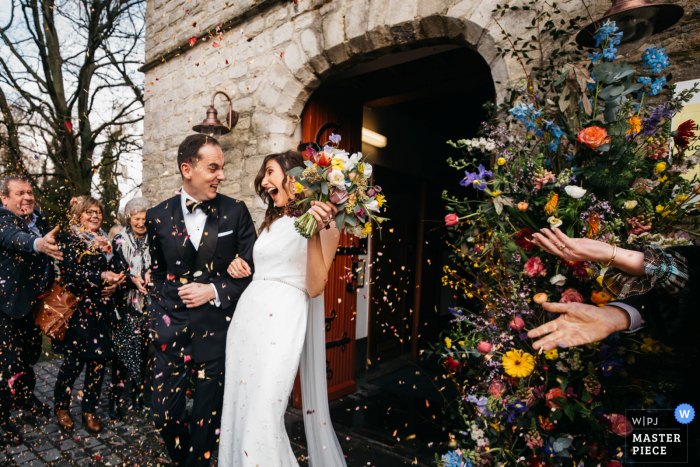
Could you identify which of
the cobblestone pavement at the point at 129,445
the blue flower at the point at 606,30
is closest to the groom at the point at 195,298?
the cobblestone pavement at the point at 129,445

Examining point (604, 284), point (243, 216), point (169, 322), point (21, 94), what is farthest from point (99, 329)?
point (21, 94)

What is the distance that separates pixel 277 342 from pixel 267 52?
3.03 m

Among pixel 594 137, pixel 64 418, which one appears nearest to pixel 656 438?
pixel 594 137

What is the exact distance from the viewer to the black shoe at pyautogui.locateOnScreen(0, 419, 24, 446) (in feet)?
10.5

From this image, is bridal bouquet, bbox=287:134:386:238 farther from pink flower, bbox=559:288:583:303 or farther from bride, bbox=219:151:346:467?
pink flower, bbox=559:288:583:303

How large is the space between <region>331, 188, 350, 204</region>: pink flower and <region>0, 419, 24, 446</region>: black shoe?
3556 mm

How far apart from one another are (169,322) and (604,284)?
8.27 ft

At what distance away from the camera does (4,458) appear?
9.71 feet

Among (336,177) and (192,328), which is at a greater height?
(336,177)

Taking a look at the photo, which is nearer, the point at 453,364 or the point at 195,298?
the point at 453,364

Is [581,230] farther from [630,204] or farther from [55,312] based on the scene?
[55,312]

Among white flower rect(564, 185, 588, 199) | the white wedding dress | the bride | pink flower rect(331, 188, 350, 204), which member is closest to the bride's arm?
the bride

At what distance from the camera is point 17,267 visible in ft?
11.6

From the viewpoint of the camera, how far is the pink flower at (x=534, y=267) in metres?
1.69
